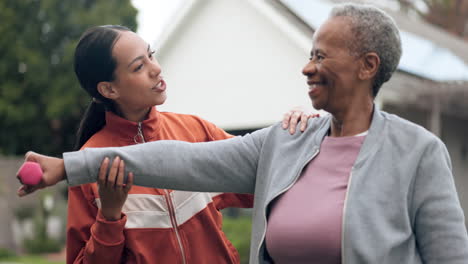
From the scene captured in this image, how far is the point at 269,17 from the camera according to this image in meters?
12.0

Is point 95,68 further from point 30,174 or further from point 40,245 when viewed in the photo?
point 40,245

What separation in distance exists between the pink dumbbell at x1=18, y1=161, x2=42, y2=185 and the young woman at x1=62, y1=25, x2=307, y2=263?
446 mm

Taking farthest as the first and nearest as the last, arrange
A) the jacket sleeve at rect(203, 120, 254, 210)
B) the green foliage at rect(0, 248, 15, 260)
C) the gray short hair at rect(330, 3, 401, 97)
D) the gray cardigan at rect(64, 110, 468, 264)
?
the green foliage at rect(0, 248, 15, 260) < the jacket sleeve at rect(203, 120, 254, 210) < the gray short hair at rect(330, 3, 401, 97) < the gray cardigan at rect(64, 110, 468, 264)

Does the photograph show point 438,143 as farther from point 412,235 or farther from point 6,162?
point 6,162

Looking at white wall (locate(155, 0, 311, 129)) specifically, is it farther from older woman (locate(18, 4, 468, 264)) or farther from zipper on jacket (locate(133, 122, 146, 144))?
older woman (locate(18, 4, 468, 264))

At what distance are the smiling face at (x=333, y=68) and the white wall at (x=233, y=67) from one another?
9170mm

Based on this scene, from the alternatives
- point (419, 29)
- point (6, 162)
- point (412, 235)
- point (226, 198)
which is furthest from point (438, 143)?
point (6, 162)

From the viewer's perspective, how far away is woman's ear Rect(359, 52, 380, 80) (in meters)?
2.28

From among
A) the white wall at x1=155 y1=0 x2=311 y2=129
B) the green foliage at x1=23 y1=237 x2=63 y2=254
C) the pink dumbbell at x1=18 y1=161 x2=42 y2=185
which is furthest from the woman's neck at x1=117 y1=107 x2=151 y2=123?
the green foliage at x1=23 y1=237 x2=63 y2=254

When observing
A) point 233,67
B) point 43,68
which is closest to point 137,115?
point 233,67

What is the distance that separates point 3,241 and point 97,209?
47.0ft

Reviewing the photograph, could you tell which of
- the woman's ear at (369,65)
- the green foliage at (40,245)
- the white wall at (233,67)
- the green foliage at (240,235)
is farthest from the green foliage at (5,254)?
the woman's ear at (369,65)

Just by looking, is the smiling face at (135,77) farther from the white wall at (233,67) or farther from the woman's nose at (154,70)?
the white wall at (233,67)

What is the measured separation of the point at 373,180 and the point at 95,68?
1290mm
